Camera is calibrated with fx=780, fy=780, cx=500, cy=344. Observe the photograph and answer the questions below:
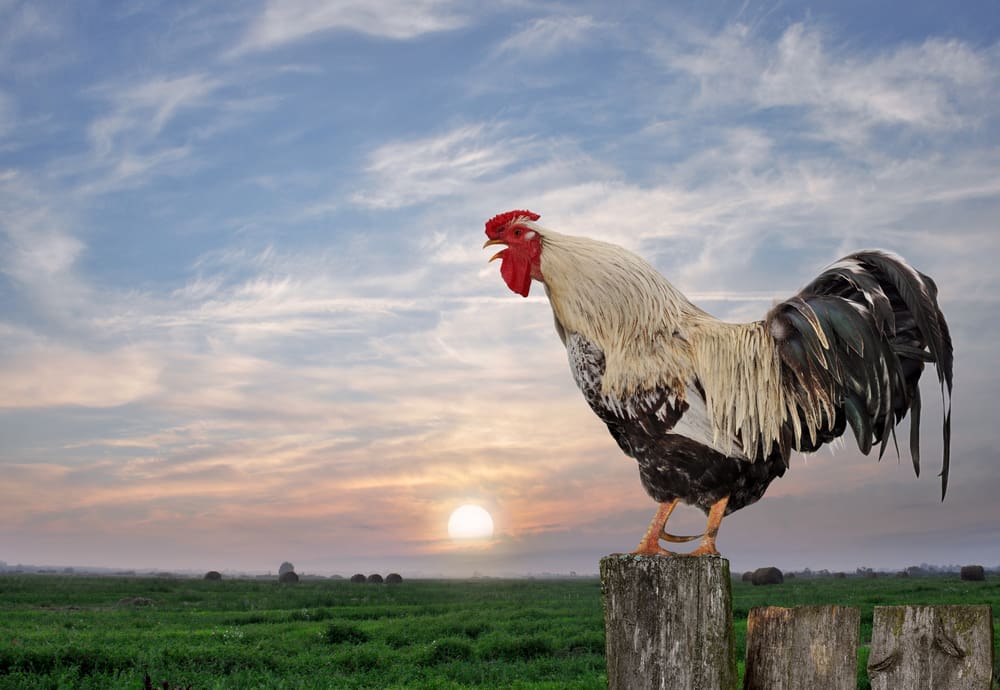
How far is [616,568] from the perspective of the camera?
362 cm

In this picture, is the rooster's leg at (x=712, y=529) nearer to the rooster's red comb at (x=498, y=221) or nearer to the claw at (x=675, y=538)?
the claw at (x=675, y=538)

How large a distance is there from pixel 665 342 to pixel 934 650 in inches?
79.5

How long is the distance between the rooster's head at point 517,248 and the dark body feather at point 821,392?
2.98 feet

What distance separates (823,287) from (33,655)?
40.9 ft

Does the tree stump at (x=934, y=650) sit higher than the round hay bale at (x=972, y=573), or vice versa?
the tree stump at (x=934, y=650)

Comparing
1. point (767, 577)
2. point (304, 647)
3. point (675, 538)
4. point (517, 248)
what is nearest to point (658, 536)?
point (675, 538)

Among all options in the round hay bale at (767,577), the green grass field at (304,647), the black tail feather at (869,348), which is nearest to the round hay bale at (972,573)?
the round hay bale at (767,577)

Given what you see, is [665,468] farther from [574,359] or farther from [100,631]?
[100,631]

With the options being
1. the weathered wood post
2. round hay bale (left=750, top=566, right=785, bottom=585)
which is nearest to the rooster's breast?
the weathered wood post

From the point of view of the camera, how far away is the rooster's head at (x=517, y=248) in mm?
5094

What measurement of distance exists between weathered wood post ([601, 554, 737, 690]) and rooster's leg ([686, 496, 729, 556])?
0.25m

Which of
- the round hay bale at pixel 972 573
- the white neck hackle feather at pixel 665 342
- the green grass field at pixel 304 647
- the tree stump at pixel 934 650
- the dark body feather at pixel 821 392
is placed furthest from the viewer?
the round hay bale at pixel 972 573

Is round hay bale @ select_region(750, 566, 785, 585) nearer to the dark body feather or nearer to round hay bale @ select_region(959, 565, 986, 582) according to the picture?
round hay bale @ select_region(959, 565, 986, 582)

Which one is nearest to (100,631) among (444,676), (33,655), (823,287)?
(33,655)
